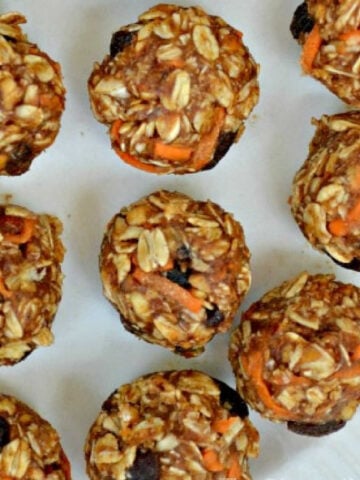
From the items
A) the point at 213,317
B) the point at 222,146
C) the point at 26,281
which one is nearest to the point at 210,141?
the point at 222,146

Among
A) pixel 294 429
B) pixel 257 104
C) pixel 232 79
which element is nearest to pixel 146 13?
pixel 232 79

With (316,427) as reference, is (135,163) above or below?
above

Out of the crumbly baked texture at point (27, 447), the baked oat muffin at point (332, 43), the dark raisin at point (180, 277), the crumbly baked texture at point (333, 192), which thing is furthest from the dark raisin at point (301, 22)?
the crumbly baked texture at point (27, 447)

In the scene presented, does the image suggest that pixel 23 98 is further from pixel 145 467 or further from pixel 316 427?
pixel 316 427

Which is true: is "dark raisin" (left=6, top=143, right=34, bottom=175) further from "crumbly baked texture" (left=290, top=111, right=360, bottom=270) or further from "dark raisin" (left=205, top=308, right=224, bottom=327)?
"crumbly baked texture" (left=290, top=111, right=360, bottom=270)

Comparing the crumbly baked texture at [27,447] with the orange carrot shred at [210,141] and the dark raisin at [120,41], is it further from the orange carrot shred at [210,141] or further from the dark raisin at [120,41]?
the dark raisin at [120,41]

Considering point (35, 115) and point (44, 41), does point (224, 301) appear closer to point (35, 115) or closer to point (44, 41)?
point (35, 115)

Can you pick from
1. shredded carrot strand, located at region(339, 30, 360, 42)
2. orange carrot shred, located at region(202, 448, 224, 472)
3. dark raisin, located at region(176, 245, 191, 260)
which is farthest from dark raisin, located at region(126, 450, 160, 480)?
shredded carrot strand, located at region(339, 30, 360, 42)
